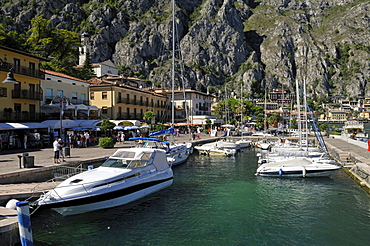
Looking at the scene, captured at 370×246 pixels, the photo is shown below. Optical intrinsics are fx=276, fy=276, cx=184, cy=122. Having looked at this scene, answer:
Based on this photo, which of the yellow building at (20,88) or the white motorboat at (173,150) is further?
the yellow building at (20,88)

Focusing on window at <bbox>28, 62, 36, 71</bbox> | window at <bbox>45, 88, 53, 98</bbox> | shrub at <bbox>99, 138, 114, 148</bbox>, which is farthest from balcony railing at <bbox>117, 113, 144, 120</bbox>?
shrub at <bbox>99, 138, 114, 148</bbox>

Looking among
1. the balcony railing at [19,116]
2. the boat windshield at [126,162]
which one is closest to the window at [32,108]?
the balcony railing at [19,116]

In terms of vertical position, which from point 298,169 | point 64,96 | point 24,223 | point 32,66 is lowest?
point 298,169

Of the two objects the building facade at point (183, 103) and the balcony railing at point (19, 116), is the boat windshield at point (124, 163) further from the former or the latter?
the building facade at point (183, 103)

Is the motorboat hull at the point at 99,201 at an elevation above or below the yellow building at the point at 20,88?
below

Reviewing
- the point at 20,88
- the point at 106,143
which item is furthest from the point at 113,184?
the point at 20,88

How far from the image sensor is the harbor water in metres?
11.3

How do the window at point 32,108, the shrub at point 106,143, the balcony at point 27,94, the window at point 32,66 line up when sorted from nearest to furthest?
the shrub at point 106,143 → the balcony at point 27,94 → the window at point 32,66 → the window at point 32,108

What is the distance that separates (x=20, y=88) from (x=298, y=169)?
31.9 metres

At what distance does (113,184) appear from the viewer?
13.9 meters

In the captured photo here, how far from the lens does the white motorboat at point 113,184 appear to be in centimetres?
1249

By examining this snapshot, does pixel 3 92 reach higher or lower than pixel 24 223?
higher

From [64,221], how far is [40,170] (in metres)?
5.22

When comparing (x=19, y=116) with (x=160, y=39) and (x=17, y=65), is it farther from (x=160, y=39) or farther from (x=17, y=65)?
(x=160, y=39)
